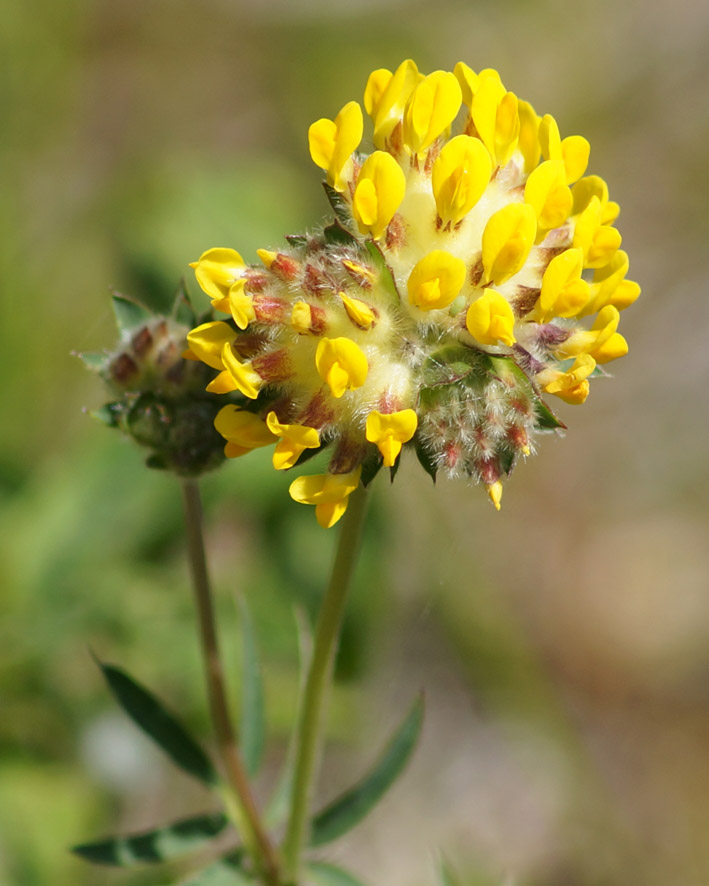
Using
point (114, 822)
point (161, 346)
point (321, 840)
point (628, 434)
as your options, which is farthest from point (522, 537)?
point (161, 346)

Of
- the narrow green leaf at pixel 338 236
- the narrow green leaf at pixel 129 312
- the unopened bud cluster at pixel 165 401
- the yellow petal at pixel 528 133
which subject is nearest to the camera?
the narrow green leaf at pixel 338 236

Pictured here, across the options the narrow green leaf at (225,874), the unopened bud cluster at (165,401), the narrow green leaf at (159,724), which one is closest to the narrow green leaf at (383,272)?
the unopened bud cluster at (165,401)

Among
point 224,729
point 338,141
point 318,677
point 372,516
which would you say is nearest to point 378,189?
point 338,141

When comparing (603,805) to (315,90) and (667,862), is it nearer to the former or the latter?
(667,862)

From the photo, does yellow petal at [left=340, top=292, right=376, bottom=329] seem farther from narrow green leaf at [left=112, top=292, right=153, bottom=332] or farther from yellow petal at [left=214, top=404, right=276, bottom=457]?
narrow green leaf at [left=112, top=292, right=153, bottom=332]

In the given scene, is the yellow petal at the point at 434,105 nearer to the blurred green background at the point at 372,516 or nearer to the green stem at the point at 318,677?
the green stem at the point at 318,677

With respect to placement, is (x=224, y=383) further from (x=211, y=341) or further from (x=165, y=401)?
Answer: (x=165, y=401)
